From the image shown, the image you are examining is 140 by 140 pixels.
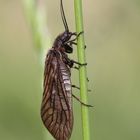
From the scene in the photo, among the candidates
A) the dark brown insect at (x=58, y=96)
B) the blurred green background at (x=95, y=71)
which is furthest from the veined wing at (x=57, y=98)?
the blurred green background at (x=95, y=71)

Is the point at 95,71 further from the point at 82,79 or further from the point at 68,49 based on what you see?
the point at 82,79

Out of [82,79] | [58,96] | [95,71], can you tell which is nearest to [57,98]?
[58,96]

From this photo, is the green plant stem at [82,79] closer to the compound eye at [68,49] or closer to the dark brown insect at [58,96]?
the dark brown insect at [58,96]

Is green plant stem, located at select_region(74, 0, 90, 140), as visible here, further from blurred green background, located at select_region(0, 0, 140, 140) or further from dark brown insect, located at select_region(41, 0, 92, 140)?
blurred green background, located at select_region(0, 0, 140, 140)

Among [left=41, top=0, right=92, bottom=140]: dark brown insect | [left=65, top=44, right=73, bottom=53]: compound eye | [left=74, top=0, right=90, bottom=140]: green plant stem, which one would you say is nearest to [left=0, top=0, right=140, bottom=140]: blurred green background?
[left=65, top=44, right=73, bottom=53]: compound eye
